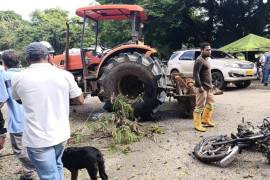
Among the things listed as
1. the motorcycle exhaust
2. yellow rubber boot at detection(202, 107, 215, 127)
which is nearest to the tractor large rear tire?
yellow rubber boot at detection(202, 107, 215, 127)

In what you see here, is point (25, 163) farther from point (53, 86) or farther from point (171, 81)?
point (171, 81)

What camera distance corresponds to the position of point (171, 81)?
33.2 feet

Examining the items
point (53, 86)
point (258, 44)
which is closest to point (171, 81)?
point (53, 86)

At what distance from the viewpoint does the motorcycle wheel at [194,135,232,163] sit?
19.9 ft

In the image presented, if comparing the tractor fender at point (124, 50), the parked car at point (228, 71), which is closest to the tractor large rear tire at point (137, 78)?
the tractor fender at point (124, 50)

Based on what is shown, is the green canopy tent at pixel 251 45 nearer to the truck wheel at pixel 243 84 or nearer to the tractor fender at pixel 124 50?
the truck wheel at pixel 243 84

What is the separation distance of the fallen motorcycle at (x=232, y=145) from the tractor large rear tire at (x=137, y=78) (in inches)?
114

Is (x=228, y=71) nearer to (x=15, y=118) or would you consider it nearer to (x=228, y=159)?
(x=228, y=159)

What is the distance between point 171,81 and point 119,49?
1.49 metres

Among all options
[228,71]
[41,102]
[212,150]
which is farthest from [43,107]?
[228,71]

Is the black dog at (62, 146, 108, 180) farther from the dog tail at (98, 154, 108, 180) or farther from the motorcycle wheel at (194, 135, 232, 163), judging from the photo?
the motorcycle wheel at (194, 135, 232, 163)

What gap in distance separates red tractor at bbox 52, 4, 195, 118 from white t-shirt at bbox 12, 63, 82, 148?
528cm

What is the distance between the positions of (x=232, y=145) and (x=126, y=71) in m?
3.71

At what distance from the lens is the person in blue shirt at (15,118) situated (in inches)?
212
